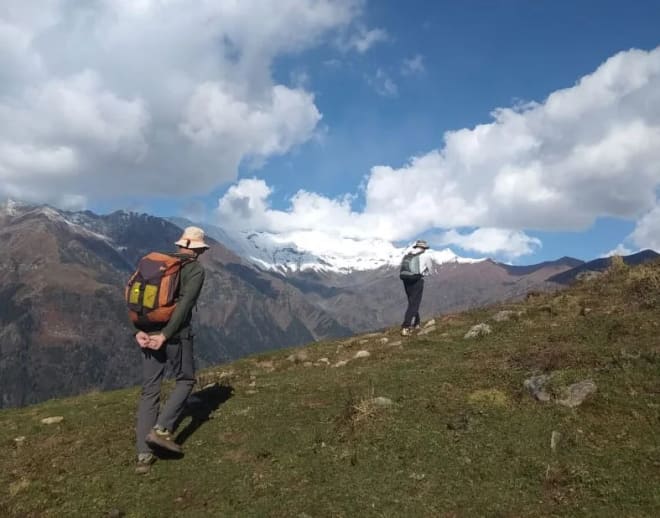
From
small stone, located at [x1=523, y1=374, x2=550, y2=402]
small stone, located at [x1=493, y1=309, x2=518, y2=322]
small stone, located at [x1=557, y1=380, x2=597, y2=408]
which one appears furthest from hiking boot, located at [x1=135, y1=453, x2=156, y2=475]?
small stone, located at [x1=493, y1=309, x2=518, y2=322]

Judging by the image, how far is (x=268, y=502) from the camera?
9383 millimetres

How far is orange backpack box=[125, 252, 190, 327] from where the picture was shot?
11.2 meters

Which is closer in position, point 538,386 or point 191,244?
point 191,244

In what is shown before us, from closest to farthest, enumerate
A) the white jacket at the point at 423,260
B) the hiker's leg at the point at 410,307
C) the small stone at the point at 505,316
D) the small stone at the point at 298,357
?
the small stone at the point at 505,316 → the small stone at the point at 298,357 → the hiker's leg at the point at 410,307 → the white jacket at the point at 423,260

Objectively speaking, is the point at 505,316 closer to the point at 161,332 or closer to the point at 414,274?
the point at 414,274

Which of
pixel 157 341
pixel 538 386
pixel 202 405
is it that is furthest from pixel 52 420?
pixel 538 386

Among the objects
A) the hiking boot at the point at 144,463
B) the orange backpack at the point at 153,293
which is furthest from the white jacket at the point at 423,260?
the hiking boot at the point at 144,463

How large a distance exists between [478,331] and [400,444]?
9.77m

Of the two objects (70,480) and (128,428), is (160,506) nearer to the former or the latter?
(70,480)

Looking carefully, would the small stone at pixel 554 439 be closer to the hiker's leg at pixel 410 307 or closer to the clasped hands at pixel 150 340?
the clasped hands at pixel 150 340

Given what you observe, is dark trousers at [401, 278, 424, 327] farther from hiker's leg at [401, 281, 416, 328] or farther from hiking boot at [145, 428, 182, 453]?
hiking boot at [145, 428, 182, 453]

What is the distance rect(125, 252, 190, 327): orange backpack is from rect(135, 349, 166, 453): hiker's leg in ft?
2.59

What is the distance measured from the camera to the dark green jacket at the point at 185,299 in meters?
11.3

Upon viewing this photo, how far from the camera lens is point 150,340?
1123 centimetres
